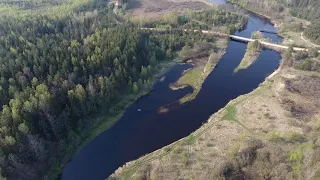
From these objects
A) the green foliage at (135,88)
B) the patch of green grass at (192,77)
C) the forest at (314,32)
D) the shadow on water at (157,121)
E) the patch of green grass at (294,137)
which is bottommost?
the shadow on water at (157,121)

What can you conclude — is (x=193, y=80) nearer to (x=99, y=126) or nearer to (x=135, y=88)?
(x=135, y=88)

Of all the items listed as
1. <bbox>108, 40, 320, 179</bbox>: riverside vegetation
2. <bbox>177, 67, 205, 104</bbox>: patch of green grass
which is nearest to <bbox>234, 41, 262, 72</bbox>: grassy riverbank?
<bbox>177, 67, 205, 104</bbox>: patch of green grass

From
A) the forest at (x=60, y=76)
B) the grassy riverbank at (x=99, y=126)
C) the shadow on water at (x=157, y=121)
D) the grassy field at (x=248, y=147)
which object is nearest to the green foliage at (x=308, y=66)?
the shadow on water at (x=157, y=121)

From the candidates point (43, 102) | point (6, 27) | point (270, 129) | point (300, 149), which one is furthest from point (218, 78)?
point (6, 27)

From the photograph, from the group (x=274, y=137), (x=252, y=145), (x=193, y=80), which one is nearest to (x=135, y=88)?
(x=193, y=80)

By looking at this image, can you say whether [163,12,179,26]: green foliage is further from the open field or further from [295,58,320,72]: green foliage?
[295,58,320,72]: green foliage

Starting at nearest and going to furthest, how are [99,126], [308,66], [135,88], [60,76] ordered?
[99,126] < [60,76] < [135,88] < [308,66]

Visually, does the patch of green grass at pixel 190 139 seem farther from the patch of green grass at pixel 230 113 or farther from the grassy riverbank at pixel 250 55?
the grassy riverbank at pixel 250 55
